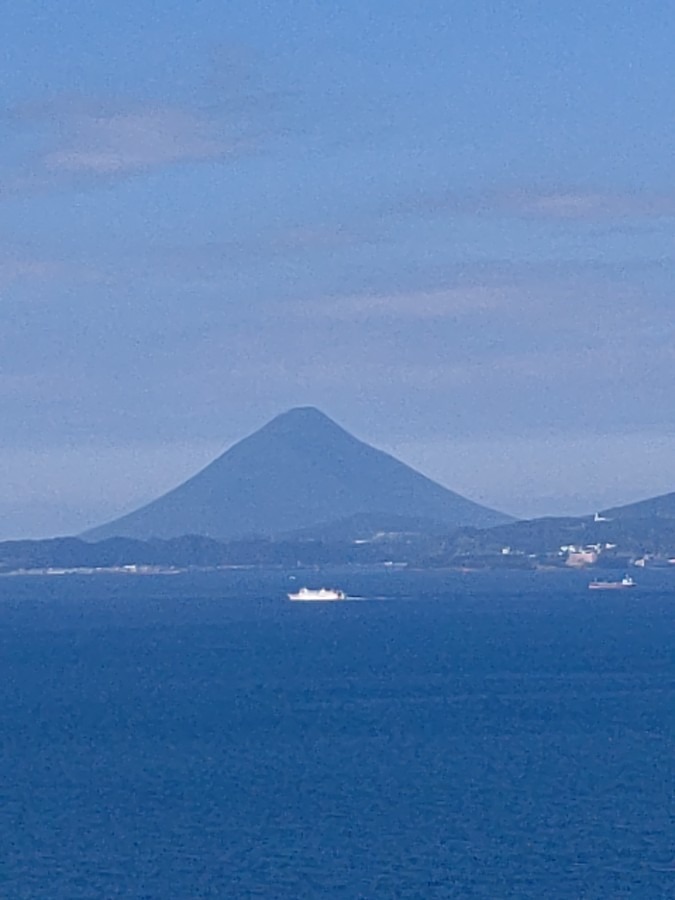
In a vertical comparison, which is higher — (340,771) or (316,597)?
(316,597)

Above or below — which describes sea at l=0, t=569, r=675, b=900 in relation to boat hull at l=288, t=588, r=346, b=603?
below

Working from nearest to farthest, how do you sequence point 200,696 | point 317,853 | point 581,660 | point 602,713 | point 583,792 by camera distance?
point 317,853 < point 583,792 < point 602,713 < point 200,696 < point 581,660

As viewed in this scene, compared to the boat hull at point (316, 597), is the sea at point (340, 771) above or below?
below

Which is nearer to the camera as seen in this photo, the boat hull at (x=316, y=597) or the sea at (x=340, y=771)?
the sea at (x=340, y=771)

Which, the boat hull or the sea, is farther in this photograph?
the boat hull

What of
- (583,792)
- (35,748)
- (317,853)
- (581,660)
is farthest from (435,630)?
(317,853)

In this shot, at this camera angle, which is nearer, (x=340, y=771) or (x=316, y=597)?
(x=340, y=771)

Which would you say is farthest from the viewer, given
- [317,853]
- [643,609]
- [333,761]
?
[643,609]

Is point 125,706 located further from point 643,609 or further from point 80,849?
point 643,609
